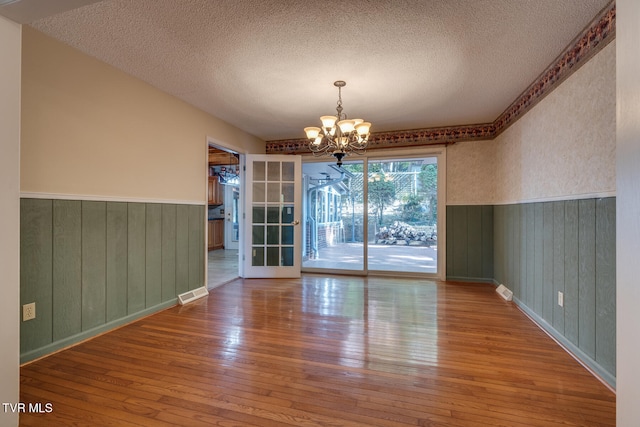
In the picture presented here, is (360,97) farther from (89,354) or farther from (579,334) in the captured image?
(89,354)

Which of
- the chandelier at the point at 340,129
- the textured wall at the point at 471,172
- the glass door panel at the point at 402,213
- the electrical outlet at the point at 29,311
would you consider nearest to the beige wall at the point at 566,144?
the textured wall at the point at 471,172

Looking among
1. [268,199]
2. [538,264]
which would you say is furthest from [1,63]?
[538,264]

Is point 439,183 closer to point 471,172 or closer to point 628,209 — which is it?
point 471,172

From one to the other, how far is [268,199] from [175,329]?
2.49m

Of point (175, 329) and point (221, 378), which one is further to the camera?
point (175, 329)

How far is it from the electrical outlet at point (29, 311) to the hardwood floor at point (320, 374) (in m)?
0.34

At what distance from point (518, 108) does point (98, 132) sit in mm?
4281

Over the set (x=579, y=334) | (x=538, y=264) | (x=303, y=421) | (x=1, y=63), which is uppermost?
(x=1, y=63)

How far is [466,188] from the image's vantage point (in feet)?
14.4

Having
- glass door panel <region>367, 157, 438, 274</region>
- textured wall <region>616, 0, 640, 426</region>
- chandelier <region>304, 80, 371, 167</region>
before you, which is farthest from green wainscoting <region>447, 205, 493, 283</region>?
textured wall <region>616, 0, 640, 426</region>

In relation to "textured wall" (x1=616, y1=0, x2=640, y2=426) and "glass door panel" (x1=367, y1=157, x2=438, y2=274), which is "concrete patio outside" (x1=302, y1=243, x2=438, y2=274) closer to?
"glass door panel" (x1=367, y1=157, x2=438, y2=274)

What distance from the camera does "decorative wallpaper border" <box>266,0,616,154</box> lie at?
6.23 feet

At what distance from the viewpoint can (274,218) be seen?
15.4 ft

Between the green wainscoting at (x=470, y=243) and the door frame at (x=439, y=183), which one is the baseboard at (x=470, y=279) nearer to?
the green wainscoting at (x=470, y=243)
